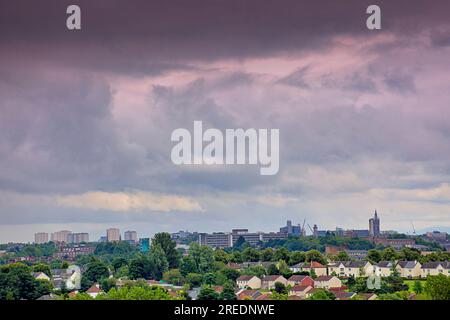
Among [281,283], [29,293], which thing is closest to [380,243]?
[281,283]

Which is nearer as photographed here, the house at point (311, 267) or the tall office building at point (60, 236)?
the house at point (311, 267)

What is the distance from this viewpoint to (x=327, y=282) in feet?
94.4

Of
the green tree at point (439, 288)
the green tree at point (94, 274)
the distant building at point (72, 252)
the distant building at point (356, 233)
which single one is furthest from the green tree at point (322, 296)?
the distant building at point (356, 233)

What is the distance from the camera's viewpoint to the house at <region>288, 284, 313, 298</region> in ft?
85.6

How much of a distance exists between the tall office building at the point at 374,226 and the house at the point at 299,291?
13.5 m

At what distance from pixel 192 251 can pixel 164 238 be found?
1714mm

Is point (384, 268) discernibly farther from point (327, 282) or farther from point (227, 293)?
point (227, 293)

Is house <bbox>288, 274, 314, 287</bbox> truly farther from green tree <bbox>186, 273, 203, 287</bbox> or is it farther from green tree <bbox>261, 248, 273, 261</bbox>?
green tree <bbox>261, 248, 273, 261</bbox>

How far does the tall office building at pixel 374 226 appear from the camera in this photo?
42.6 meters

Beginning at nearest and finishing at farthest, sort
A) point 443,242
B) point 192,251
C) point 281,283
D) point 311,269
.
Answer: point 281,283, point 311,269, point 192,251, point 443,242

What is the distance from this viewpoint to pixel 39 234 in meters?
47.1

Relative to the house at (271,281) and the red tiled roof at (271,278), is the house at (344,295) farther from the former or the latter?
the red tiled roof at (271,278)
